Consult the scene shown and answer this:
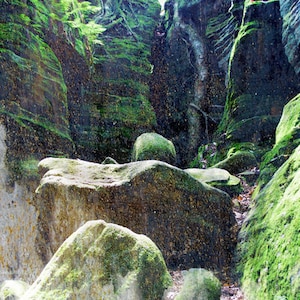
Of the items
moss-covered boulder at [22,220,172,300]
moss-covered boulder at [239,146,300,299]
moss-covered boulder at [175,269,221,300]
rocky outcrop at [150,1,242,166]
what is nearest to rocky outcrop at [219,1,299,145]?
rocky outcrop at [150,1,242,166]

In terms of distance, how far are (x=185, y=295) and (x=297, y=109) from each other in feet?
13.7

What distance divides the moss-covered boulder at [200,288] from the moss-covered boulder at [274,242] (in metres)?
0.37

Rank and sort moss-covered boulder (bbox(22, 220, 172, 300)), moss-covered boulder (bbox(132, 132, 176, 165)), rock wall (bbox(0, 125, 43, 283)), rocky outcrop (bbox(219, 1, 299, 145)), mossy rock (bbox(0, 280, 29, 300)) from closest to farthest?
1. moss-covered boulder (bbox(22, 220, 172, 300))
2. mossy rock (bbox(0, 280, 29, 300))
3. rock wall (bbox(0, 125, 43, 283))
4. moss-covered boulder (bbox(132, 132, 176, 165))
5. rocky outcrop (bbox(219, 1, 299, 145))

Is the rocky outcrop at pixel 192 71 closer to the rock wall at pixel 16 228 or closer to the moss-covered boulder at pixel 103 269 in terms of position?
the rock wall at pixel 16 228

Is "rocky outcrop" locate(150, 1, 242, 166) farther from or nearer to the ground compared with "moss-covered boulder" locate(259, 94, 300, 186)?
farther from the ground

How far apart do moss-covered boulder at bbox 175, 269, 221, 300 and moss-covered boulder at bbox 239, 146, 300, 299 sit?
0.37m

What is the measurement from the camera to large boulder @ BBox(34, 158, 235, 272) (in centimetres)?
523

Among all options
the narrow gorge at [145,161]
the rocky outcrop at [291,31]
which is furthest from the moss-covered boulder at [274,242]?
the rocky outcrop at [291,31]

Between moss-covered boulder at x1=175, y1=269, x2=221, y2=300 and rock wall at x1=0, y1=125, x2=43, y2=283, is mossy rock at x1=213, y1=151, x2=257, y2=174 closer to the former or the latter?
rock wall at x1=0, y1=125, x2=43, y2=283

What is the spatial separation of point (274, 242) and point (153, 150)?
6537mm

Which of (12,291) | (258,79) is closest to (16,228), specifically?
(12,291)

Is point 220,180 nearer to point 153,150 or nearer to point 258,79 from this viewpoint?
point 153,150

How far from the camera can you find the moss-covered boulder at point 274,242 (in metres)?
3.16

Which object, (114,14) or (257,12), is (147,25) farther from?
(257,12)
